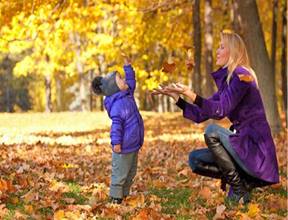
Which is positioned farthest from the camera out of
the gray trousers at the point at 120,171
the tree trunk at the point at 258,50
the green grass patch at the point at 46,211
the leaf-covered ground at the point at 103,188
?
the tree trunk at the point at 258,50

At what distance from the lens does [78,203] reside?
5.99 meters

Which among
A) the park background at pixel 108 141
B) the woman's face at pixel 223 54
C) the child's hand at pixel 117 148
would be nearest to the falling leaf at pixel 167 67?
the park background at pixel 108 141

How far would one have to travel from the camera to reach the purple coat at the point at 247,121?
558 cm

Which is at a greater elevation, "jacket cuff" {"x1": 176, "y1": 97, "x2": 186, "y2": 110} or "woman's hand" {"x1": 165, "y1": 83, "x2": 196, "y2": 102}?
"woman's hand" {"x1": 165, "y1": 83, "x2": 196, "y2": 102}

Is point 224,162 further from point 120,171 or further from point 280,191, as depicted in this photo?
point 280,191

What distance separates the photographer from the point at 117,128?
5930mm

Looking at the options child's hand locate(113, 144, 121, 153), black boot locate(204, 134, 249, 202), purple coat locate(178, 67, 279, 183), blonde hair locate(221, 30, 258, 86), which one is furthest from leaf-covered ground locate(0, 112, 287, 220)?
blonde hair locate(221, 30, 258, 86)

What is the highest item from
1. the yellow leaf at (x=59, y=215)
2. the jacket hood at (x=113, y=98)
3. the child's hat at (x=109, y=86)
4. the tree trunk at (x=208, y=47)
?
the tree trunk at (x=208, y=47)

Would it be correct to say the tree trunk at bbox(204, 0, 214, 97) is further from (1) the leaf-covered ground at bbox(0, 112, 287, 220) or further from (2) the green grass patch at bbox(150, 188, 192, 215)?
(2) the green grass patch at bbox(150, 188, 192, 215)

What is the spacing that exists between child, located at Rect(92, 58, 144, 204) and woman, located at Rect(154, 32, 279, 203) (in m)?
0.67

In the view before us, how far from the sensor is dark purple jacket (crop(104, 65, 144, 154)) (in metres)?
5.95

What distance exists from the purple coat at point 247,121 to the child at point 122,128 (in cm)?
67

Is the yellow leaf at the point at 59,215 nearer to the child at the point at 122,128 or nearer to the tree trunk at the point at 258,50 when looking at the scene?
the child at the point at 122,128

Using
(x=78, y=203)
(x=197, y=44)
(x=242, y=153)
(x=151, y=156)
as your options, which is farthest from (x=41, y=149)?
(x=197, y=44)
